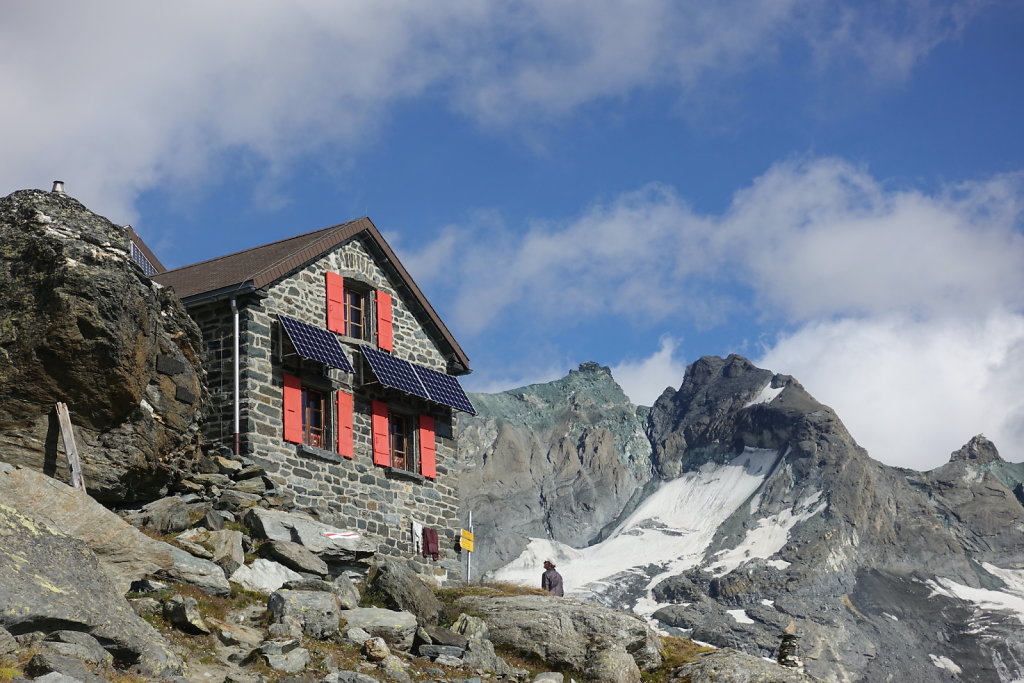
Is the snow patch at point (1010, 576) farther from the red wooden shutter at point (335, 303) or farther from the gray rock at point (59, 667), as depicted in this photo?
the gray rock at point (59, 667)

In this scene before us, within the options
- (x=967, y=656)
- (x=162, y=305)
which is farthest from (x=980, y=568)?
(x=162, y=305)

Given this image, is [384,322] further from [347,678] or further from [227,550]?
[347,678]

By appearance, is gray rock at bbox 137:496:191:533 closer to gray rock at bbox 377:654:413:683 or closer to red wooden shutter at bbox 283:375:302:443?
red wooden shutter at bbox 283:375:302:443

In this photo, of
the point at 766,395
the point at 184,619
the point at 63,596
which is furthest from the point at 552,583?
the point at 766,395

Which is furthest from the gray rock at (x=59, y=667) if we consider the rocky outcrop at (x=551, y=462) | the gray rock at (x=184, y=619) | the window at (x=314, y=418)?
the rocky outcrop at (x=551, y=462)

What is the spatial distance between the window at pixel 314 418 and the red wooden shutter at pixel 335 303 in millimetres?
1562

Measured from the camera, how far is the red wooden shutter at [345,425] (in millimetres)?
28000

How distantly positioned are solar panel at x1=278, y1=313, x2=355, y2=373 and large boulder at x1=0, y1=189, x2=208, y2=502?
3.97 metres

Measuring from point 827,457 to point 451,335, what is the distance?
362 ft

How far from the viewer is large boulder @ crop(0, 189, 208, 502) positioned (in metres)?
20.5

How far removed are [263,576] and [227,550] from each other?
71 cm

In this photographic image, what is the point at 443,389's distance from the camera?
101ft

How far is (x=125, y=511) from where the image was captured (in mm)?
22203

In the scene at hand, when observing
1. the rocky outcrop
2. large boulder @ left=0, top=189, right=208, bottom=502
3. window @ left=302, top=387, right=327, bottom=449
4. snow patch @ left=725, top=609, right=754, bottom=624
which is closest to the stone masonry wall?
window @ left=302, top=387, right=327, bottom=449
